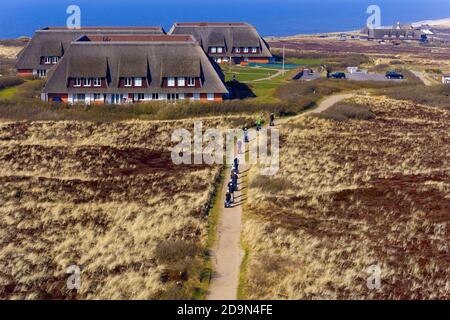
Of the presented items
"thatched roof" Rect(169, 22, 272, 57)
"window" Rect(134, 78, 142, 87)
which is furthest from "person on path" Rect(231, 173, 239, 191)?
"thatched roof" Rect(169, 22, 272, 57)

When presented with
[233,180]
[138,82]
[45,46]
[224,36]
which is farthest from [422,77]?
[233,180]

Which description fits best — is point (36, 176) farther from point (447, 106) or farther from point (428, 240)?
point (447, 106)

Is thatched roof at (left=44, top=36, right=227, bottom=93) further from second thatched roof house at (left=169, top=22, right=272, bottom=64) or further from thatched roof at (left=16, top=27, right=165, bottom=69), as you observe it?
second thatched roof house at (left=169, top=22, right=272, bottom=64)

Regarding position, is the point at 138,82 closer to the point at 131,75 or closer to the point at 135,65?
the point at 131,75

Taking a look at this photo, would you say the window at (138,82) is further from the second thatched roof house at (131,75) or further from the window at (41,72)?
the window at (41,72)

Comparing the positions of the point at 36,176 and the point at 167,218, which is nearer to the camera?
→ the point at 167,218

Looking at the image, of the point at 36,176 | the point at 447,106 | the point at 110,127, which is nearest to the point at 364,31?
the point at 447,106

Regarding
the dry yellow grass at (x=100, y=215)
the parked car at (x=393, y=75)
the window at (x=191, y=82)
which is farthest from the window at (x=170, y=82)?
the parked car at (x=393, y=75)
